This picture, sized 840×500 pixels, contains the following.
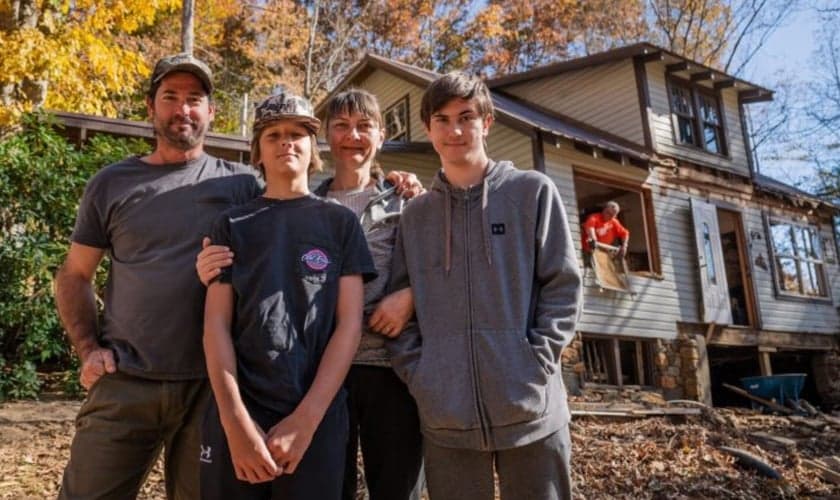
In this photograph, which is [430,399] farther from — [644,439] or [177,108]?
[644,439]

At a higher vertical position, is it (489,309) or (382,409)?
(489,309)

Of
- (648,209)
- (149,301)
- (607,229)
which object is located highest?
(648,209)

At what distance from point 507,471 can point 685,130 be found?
13210mm

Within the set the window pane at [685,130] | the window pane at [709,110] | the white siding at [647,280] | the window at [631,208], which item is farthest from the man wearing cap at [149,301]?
the window pane at [709,110]

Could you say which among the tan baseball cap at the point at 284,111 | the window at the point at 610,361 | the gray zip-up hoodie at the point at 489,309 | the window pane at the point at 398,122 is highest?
the window pane at the point at 398,122

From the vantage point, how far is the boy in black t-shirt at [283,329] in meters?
1.78

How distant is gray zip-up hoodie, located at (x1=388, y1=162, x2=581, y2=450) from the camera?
1992 mm

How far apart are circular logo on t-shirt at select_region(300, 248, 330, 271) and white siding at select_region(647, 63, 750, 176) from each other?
11908 millimetres

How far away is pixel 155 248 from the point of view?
7.59ft

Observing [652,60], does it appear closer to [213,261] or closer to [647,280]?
[647,280]

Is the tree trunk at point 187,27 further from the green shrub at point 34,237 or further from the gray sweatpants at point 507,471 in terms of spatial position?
the gray sweatpants at point 507,471

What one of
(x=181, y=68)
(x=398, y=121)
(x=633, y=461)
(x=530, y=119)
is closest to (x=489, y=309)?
(x=181, y=68)

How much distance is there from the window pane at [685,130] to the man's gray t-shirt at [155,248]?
12825mm

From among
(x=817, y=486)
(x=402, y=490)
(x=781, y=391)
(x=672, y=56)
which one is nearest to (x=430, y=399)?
(x=402, y=490)
